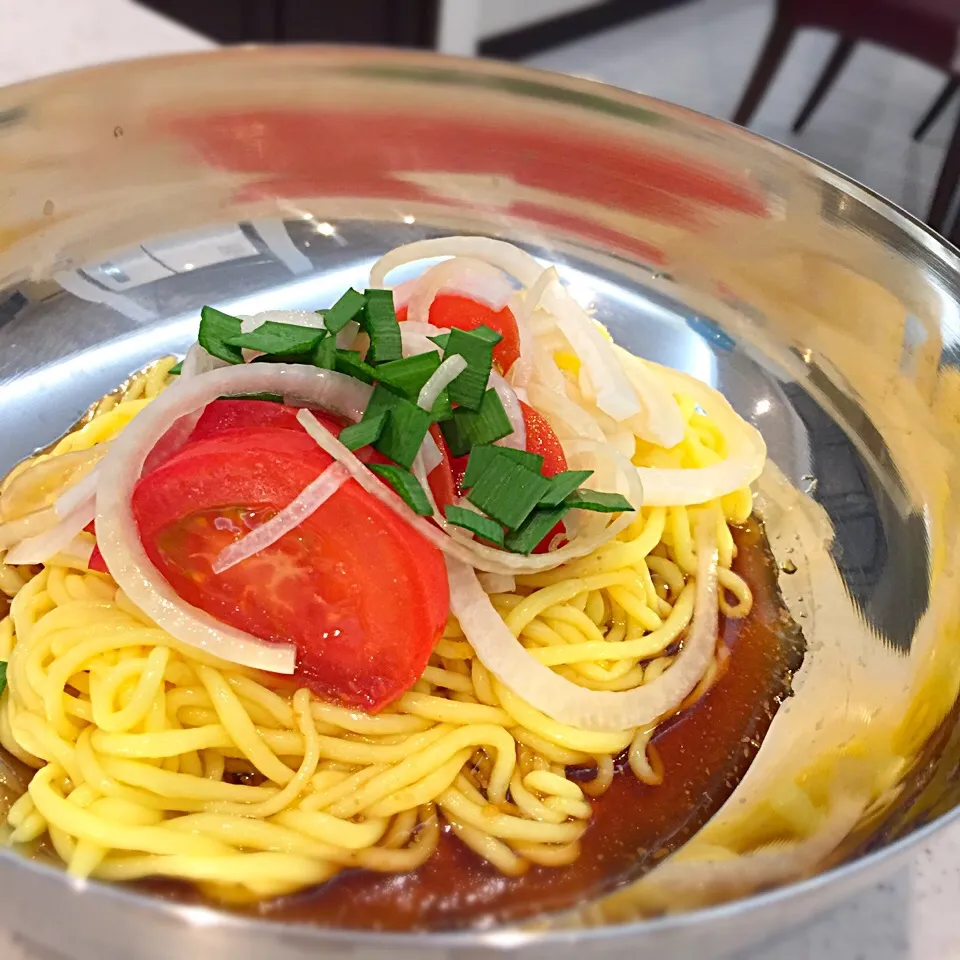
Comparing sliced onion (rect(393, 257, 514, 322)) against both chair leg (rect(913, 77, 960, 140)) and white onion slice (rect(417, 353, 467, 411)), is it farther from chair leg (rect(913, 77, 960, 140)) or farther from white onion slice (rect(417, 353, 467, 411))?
chair leg (rect(913, 77, 960, 140))

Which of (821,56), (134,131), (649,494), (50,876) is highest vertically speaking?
(134,131)

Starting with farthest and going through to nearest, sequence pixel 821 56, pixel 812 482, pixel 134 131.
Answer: pixel 821 56
pixel 134 131
pixel 812 482

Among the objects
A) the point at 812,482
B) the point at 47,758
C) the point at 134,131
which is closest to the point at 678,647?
the point at 812,482

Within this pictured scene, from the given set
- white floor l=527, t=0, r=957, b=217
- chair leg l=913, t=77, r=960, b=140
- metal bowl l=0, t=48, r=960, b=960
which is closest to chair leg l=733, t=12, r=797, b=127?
white floor l=527, t=0, r=957, b=217

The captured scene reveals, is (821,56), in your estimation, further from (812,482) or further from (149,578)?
(149,578)

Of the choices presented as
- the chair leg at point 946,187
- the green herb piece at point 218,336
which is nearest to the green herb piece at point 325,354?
the green herb piece at point 218,336

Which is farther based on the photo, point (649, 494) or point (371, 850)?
point (649, 494)

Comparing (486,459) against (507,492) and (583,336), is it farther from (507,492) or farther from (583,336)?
(583,336)
